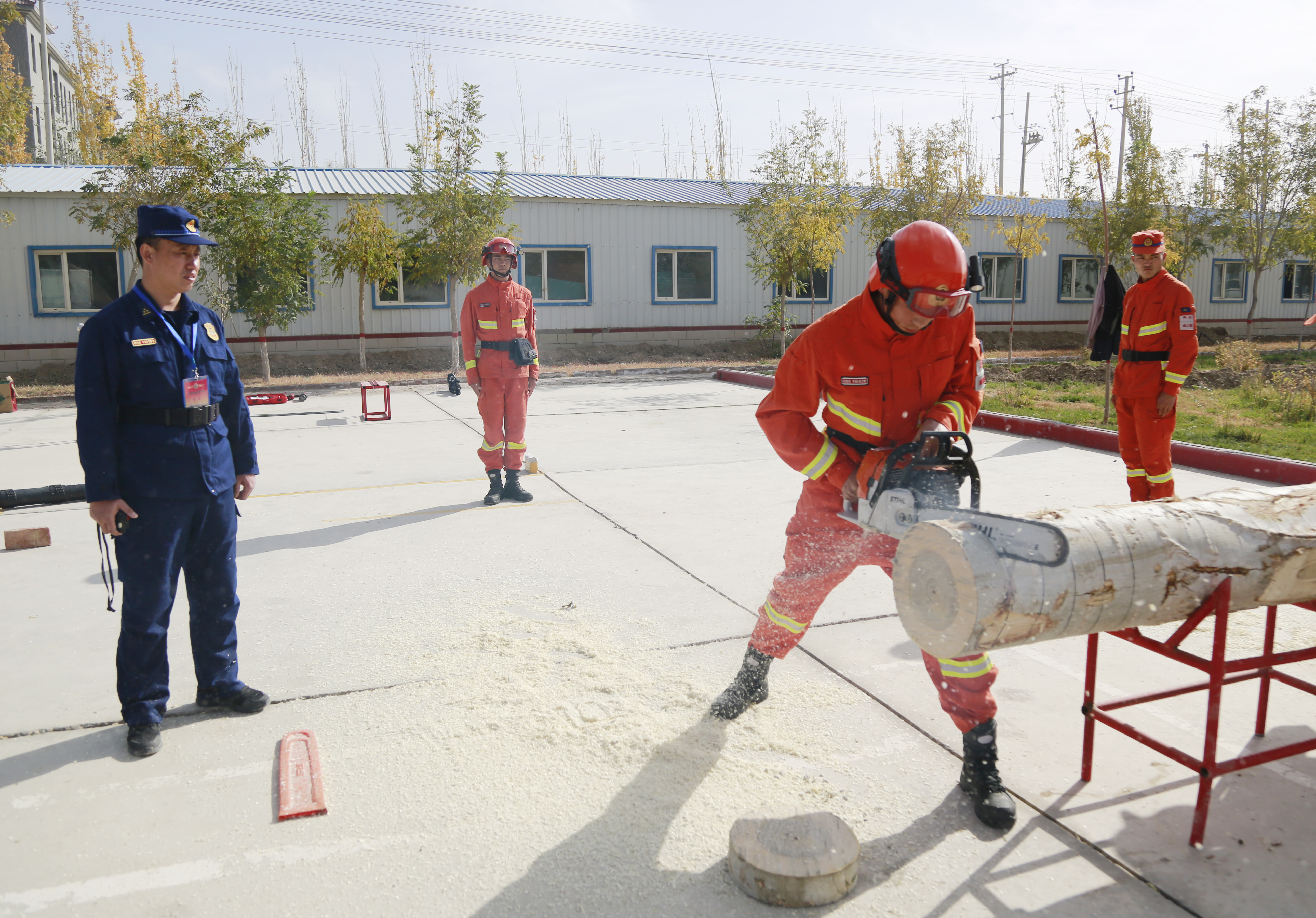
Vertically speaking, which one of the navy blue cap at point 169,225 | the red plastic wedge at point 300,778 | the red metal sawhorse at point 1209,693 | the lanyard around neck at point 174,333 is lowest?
the red plastic wedge at point 300,778

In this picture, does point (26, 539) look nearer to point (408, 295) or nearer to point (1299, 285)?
point (408, 295)

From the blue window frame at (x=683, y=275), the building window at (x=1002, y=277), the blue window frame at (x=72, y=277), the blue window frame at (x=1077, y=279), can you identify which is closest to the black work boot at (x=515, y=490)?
the blue window frame at (x=72, y=277)

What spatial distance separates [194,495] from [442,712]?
Result: 1.26m

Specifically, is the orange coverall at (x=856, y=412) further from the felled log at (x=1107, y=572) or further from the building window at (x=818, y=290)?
the building window at (x=818, y=290)

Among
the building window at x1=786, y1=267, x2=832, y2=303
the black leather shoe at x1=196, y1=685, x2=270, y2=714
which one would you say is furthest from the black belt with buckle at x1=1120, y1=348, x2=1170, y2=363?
the building window at x1=786, y1=267, x2=832, y2=303

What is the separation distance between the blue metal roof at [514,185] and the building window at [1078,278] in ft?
5.79

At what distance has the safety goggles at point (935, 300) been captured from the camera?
109 inches

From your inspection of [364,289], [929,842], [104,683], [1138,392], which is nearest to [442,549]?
[104,683]

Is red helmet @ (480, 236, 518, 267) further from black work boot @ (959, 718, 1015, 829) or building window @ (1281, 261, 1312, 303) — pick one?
building window @ (1281, 261, 1312, 303)

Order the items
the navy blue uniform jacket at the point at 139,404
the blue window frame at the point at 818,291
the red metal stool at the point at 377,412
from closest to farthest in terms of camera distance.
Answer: the navy blue uniform jacket at the point at 139,404 < the red metal stool at the point at 377,412 < the blue window frame at the point at 818,291

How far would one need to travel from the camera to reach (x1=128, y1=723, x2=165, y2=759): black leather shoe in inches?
126

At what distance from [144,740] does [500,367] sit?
4.56m

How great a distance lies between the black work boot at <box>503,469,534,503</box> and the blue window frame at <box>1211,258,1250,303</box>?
102ft

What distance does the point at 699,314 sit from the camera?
24.4m
